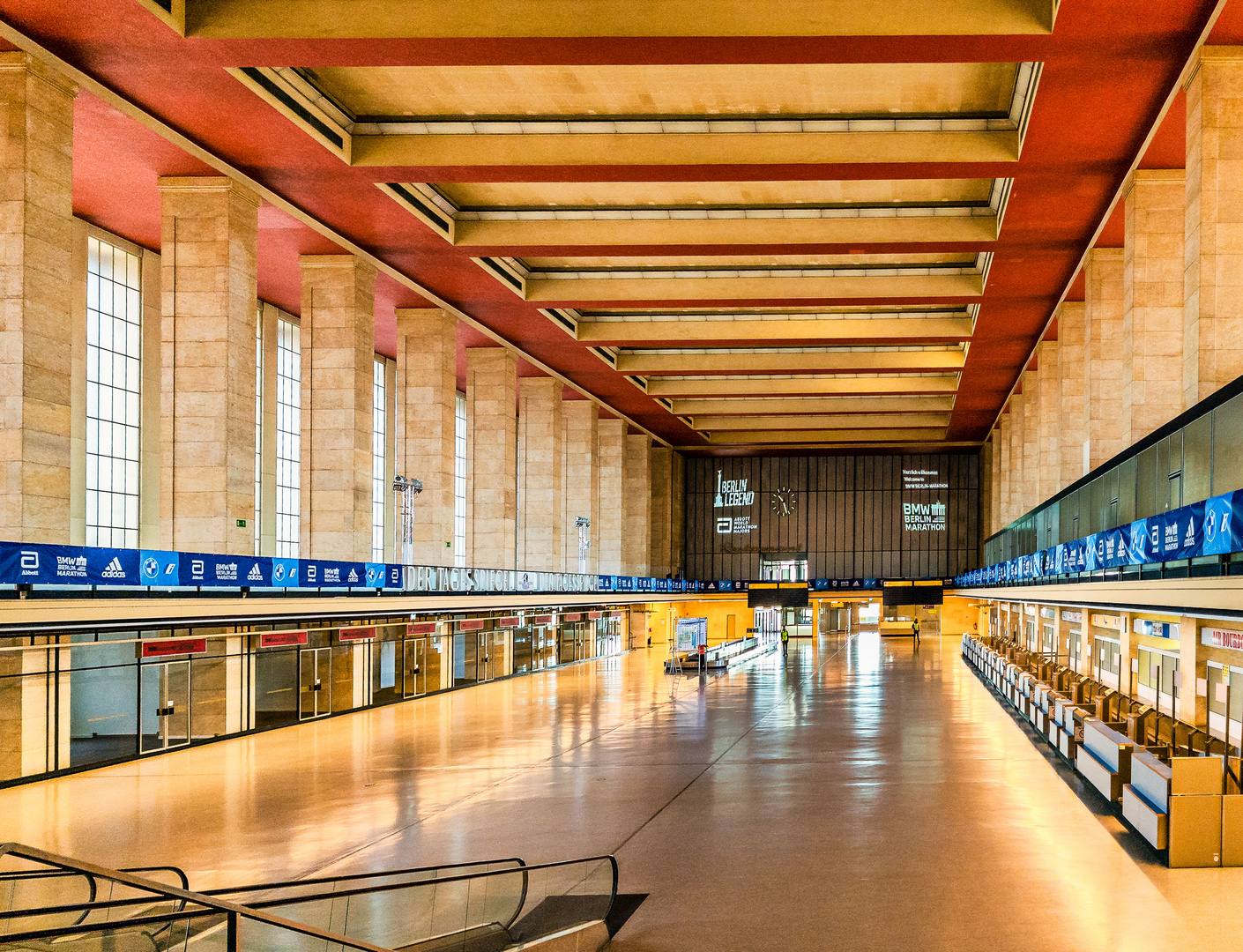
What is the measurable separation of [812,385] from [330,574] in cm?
2991

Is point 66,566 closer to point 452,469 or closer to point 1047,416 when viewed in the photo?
point 452,469

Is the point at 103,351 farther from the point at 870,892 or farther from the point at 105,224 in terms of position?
the point at 870,892

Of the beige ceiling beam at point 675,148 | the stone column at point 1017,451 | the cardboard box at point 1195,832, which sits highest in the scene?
the beige ceiling beam at point 675,148

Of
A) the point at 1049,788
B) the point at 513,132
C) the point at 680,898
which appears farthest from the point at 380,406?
the point at 680,898

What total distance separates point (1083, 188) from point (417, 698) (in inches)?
759

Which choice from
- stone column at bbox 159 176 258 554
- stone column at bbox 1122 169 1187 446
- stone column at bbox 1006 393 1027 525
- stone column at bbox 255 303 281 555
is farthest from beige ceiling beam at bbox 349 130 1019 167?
stone column at bbox 1006 393 1027 525

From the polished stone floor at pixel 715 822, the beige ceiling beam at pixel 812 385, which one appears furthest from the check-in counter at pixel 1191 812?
the beige ceiling beam at pixel 812 385

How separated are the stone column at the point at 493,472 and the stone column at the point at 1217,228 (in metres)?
24.2

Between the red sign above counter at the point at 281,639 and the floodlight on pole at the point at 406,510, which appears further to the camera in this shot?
the floodlight on pole at the point at 406,510

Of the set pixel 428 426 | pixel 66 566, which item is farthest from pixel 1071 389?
pixel 66 566

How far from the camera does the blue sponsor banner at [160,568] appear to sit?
15.9 m

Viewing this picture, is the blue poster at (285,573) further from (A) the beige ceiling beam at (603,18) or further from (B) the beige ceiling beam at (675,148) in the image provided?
(A) the beige ceiling beam at (603,18)

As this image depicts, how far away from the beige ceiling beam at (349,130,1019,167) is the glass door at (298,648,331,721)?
1010 centimetres

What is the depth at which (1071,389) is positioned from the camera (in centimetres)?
3219
